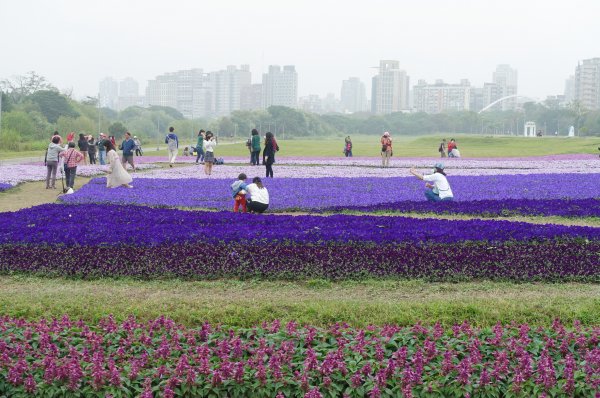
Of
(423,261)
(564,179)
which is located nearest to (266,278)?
(423,261)

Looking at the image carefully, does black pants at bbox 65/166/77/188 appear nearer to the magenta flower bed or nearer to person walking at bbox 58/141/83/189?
person walking at bbox 58/141/83/189

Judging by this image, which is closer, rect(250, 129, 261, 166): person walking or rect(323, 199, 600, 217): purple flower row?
rect(323, 199, 600, 217): purple flower row

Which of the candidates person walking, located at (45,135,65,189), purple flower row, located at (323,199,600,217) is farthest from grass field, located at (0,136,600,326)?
person walking, located at (45,135,65,189)

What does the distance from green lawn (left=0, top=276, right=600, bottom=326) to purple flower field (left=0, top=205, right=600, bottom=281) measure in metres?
0.36

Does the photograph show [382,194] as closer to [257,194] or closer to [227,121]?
[257,194]

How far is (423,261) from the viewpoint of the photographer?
1214cm

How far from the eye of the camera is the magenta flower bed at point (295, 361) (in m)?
7.01

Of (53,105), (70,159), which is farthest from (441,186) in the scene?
(53,105)

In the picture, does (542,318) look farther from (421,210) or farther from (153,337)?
(421,210)

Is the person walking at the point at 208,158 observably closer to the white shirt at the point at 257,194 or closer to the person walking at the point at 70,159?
the person walking at the point at 70,159

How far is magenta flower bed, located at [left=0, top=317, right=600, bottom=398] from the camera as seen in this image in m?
7.01

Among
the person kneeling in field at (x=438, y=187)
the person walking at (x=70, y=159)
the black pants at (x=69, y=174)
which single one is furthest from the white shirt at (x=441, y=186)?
the black pants at (x=69, y=174)

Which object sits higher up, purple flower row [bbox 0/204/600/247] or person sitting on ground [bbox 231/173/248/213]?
person sitting on ground [bbox 231/173/248/213]

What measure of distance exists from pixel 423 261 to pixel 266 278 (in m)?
2.38
